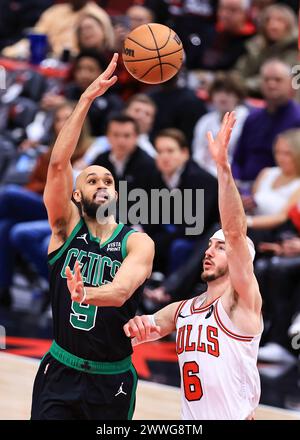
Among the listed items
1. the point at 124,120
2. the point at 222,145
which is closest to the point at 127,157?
the point at 124,120

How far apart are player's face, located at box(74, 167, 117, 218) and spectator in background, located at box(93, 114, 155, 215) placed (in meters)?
3.94

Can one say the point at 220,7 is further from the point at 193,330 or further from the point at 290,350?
the point at 193,330

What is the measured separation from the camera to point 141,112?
11.0 metres

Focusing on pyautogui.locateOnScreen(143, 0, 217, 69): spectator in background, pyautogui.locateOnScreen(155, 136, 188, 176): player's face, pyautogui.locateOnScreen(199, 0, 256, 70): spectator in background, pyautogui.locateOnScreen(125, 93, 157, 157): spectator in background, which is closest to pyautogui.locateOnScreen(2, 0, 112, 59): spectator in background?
pyautogui.locateOnScreen(143, 0, 217, 69): spectator in background

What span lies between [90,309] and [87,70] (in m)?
6.20

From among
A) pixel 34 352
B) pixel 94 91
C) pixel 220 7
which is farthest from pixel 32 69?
pixel 94 91

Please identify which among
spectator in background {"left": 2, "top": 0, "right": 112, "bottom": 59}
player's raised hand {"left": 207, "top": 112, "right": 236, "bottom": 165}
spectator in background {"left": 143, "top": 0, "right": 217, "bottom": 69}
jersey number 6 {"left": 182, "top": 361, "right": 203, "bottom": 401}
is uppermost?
player's raised hand {"left": 207, "top": 112, "right": 236, "bottom": 165}

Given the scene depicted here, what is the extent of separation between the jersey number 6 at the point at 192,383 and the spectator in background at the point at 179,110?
582 centimetres

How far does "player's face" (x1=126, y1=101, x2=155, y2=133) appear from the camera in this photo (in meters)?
11.0

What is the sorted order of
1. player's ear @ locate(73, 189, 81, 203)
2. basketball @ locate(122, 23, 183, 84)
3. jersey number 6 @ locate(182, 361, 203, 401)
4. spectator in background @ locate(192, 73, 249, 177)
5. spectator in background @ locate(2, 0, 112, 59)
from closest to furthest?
jersey number 6 @ locate(182, 361, 203, 401) → player's ear @ locate(73, 189, 81, 203) → basketball @ locate(122, 23, 183, 84) → spectator in background @ locate(192, 73, 249, 177) → spectator in background @ locate(2, 0, 112, 59)

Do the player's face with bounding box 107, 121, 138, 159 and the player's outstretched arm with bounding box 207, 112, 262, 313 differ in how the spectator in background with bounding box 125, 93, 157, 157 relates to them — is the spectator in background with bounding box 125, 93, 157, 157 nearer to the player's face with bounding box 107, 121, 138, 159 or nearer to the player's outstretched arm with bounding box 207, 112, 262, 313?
the player's face with bounding box 107, 121, 138, 159

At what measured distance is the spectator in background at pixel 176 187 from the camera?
395 inches

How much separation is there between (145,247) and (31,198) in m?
5.24

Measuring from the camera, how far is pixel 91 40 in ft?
40.2
